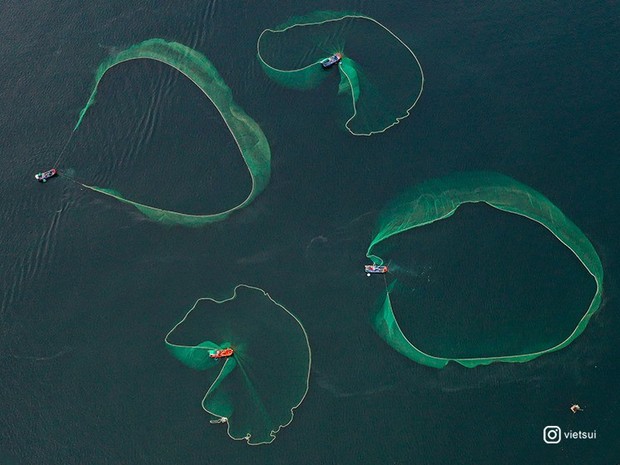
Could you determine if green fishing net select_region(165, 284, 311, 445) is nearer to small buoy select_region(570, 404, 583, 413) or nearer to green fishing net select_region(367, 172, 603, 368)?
green fishing net select_region(367, 172, 603, 368)

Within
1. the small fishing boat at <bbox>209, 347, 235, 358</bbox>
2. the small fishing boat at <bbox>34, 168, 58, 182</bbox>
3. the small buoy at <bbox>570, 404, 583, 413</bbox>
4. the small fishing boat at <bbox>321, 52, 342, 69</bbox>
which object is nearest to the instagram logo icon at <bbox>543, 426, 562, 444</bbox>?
the small buoy at <bbox>570, 404, 583, 413</bbox>

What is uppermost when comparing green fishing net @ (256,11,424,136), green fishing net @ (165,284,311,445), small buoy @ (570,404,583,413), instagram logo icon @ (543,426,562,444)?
green fishing net @ (256,11,424,136)

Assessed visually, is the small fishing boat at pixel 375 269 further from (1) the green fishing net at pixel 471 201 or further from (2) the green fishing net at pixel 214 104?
(2) the green fishing net at pixel 214 104

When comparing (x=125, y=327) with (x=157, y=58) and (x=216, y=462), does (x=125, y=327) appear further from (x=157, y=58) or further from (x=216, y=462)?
(x=157, y=58)

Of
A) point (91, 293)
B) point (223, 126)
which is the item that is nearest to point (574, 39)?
point (223, 126)

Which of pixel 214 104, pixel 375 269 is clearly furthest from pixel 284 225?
pixel 214 104
